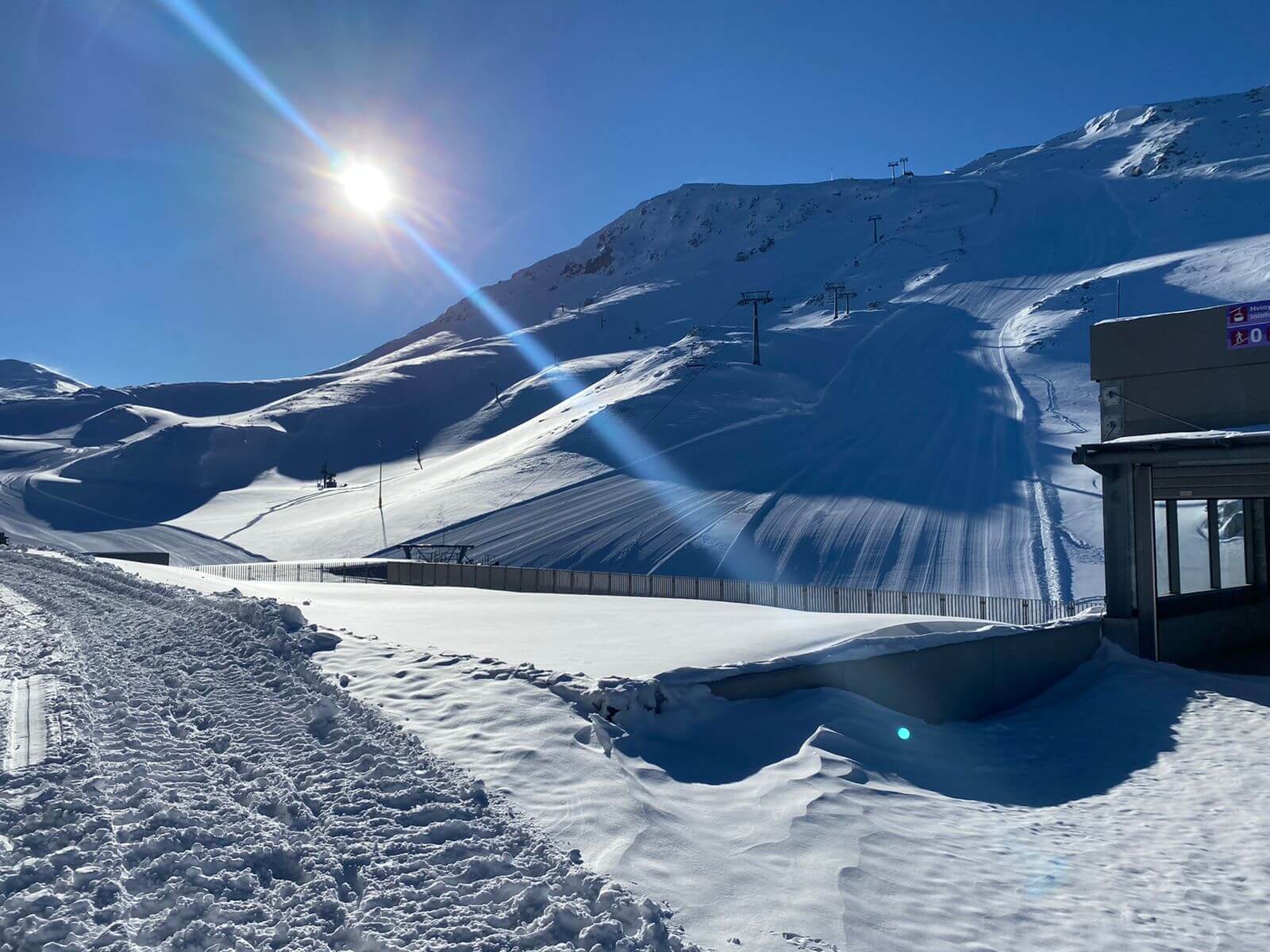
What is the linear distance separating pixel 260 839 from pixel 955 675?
10.5 meters

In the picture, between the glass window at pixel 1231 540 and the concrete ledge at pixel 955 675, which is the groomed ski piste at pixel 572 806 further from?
the glass window at pixel 1231 540

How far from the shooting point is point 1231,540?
76.6 feet

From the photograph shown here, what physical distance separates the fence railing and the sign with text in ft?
21.3

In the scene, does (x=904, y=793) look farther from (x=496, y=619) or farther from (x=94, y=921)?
(x=496, y=619)

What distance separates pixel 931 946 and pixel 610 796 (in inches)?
102

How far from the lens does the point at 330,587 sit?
23.0m

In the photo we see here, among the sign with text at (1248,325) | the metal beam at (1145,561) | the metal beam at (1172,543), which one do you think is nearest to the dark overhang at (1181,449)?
the metal beam at (1145,561)

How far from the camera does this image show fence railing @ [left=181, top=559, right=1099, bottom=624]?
20906 millimetres

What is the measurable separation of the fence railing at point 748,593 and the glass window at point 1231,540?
3584 mm

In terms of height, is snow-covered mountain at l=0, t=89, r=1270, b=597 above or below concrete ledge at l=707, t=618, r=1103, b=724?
above

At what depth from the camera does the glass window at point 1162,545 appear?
20109 mm

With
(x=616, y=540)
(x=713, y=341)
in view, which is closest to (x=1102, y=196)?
A: (x=713, y=341)

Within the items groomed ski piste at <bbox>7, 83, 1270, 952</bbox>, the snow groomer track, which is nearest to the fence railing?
groomed ski piste at <bbox>7, 83, 1270, 952</bbox>

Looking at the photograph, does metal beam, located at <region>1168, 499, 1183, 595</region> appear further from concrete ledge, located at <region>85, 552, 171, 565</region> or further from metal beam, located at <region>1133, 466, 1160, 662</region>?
concrete ledge, located at <region>85, 552, 171, 565</region>
